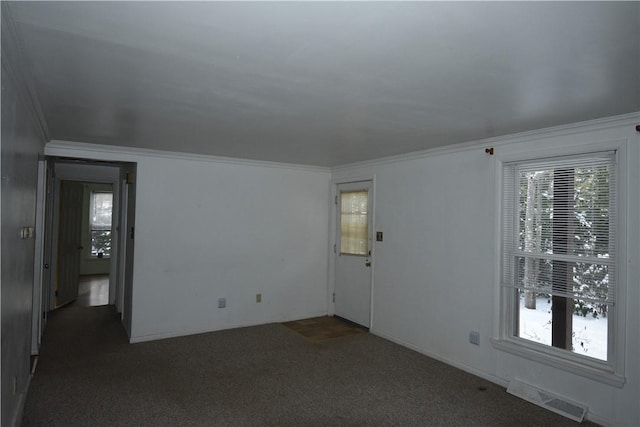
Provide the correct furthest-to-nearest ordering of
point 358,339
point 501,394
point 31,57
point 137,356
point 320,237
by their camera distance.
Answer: point 320,237 → point 358,339 → point 137,356 → point 501,394 → point 31,57

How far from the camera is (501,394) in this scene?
334 cm

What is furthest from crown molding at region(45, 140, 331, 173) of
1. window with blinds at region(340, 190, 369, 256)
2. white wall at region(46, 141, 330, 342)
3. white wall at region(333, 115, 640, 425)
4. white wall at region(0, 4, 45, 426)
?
white wall at region(333, 115, 640, 425)

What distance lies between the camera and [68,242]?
649cm

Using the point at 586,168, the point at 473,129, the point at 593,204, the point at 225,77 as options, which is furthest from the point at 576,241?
the point at 225,77

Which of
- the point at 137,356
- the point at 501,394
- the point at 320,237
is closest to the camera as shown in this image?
the point at 501,394

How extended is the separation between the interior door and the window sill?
6520 millimetres

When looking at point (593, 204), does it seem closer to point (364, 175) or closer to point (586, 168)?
point (586, 168)

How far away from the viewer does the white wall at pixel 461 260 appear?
2.77 metres

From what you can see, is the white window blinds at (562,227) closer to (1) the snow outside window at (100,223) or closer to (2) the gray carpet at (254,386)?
(2) the gray carpet at (254,386)

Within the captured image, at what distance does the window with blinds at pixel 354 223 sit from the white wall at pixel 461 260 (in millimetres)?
333

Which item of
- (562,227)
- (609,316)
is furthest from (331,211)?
(609,316)

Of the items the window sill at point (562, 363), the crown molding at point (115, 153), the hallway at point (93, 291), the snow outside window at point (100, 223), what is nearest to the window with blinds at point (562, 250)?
the window sill at point (562, 363)

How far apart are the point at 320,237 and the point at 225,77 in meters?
3.89

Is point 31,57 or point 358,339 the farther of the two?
point 358,339
